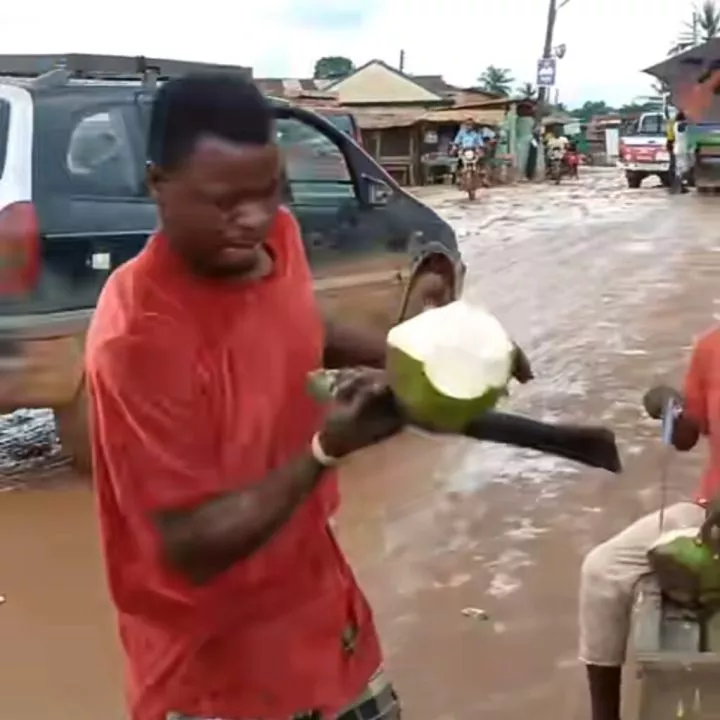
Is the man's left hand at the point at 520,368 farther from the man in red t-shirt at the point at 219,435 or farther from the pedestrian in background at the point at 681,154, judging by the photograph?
the pedestrian in background at the point at 681,154

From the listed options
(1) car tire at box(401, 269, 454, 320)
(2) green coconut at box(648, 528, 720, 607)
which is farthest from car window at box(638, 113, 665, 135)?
(2) green coconut at box(648, 528, 720, 607)

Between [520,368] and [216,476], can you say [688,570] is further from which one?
[216,476]

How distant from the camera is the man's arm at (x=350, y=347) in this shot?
7.66 feet

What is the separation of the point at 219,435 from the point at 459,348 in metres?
0.34

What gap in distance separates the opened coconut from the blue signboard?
36909 mm

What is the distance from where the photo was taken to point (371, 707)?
220 cm

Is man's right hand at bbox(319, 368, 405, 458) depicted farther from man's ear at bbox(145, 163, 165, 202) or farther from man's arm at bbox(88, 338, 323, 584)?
man's ear at bbox(145, 163, 165, 202)

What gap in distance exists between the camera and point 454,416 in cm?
176

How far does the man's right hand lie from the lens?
1740 millimetres

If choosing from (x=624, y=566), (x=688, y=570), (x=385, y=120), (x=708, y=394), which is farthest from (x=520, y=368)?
(x=385, y=120)

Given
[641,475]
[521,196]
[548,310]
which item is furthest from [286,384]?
[521,196]

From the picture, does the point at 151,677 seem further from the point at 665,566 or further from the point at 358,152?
the point at 358,152

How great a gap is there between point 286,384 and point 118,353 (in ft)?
0.84

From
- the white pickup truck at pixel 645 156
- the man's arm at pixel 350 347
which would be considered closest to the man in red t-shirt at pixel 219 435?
the man's arm at pixel 350 347
